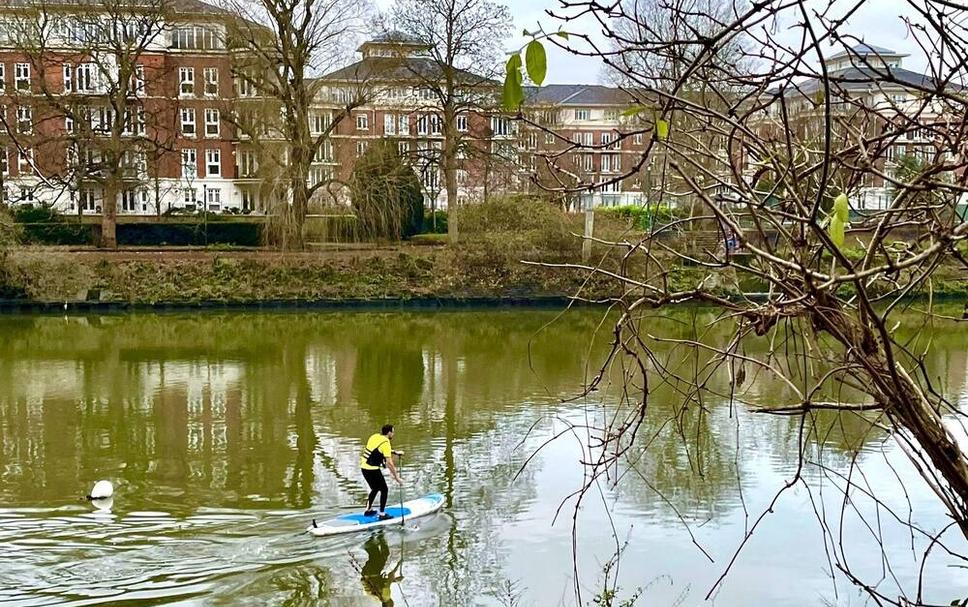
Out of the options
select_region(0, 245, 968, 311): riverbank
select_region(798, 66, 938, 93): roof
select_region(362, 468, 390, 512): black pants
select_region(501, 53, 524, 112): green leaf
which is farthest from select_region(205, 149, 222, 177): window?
select_region(501, 53, 524, 112): green leaf

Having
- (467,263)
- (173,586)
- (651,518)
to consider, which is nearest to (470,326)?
(467,263)

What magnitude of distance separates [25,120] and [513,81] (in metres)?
36.2

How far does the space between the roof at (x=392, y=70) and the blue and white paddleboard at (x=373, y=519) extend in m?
24.5

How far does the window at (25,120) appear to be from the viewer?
33406mm

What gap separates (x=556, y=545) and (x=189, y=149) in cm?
4383

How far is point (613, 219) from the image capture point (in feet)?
107

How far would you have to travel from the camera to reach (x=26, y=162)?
3359 centimetres

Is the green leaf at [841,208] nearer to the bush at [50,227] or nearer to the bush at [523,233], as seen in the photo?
the bush at [523,233]

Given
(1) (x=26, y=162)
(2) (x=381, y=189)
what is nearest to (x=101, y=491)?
(2) (x=381, y=189)

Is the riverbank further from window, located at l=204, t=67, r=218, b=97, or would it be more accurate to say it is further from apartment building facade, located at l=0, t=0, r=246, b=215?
window, located at l=204, t=67, r=218, b=97

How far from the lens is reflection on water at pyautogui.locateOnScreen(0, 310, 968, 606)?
8367 millimetres

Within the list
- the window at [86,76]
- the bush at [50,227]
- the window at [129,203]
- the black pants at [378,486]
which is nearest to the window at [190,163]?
the window at [129,203]

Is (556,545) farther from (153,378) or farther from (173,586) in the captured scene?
(153,378)

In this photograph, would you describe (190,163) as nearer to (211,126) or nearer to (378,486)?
(211,126)
